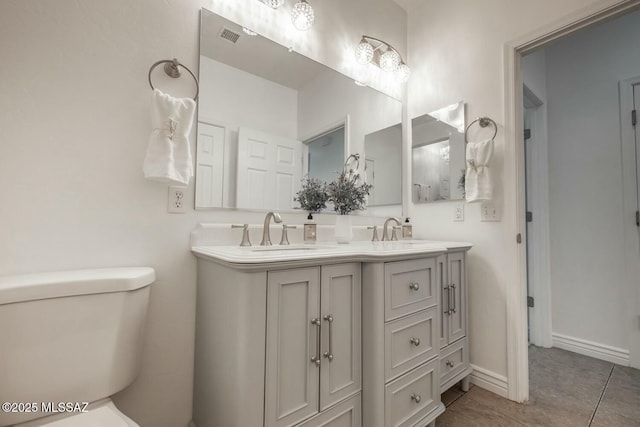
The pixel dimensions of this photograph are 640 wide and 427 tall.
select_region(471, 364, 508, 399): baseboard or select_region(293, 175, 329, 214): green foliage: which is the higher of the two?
select_region(293, 175, 329, 214): green foliage

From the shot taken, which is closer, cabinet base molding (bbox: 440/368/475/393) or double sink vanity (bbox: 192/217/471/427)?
double sink vanity (bbox: 192/217/471/427)

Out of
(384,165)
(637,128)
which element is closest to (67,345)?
(384,165)

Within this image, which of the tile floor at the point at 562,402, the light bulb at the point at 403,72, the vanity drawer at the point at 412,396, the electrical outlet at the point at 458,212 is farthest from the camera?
the light bulb at the point at 403,72

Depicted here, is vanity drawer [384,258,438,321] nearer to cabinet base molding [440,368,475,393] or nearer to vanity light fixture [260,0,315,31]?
cabinet base molding [440,368,475,393]

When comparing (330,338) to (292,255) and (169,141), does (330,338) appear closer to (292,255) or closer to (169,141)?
(292,255)

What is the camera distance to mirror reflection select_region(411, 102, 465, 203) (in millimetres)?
1905

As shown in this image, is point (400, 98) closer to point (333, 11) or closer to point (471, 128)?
point (471, 128)

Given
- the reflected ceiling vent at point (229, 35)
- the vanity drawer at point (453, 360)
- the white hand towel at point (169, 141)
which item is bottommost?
the vanity drawer at point (453, 360)

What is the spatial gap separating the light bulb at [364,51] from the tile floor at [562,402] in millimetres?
2173

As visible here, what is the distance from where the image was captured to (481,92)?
1809 millimetres

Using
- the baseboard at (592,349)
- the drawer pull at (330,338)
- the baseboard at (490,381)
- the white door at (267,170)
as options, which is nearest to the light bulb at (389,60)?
the white door at (267,170)

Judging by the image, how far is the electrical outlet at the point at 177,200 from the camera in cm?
120

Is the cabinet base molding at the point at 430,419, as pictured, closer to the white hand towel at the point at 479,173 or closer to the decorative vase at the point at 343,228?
the decorative vase at the point at 343,228

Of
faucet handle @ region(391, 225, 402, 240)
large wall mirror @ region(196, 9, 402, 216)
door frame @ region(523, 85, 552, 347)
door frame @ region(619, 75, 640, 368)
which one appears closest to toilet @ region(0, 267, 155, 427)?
large wall mirror @ region(196, 9, 402, 216)
